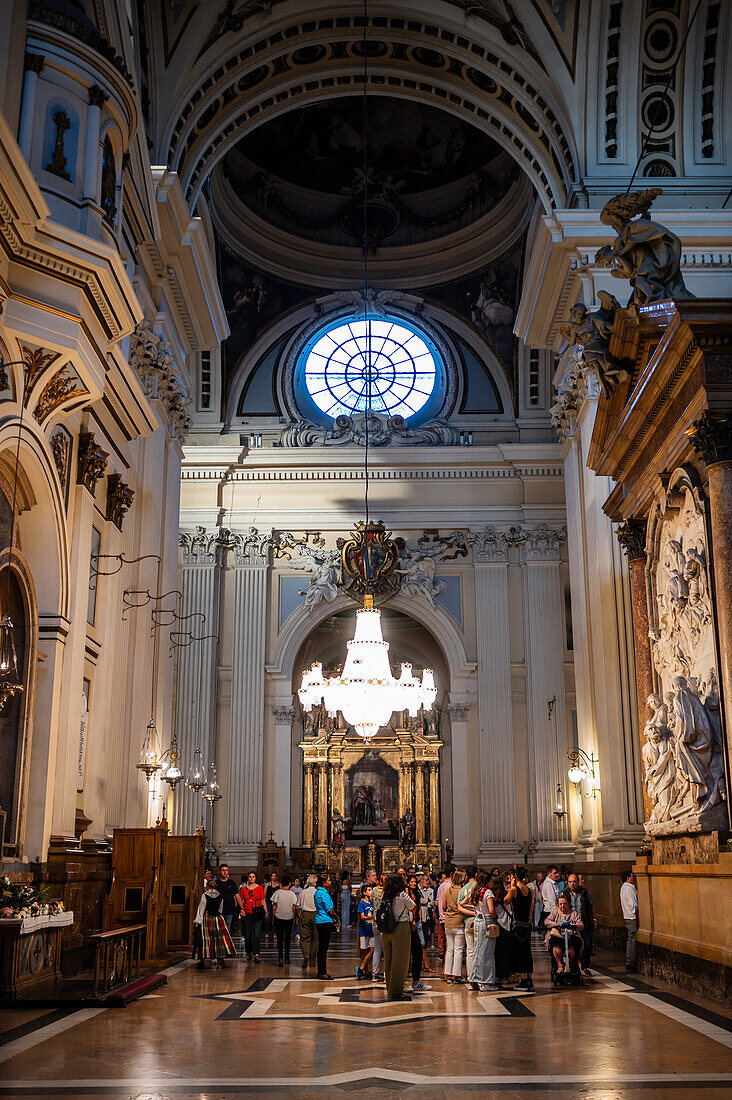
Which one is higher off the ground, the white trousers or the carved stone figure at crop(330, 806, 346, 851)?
the carved stone figure at crop(330, 806, 346, 851)

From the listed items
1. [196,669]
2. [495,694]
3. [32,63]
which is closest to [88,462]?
[32,63]

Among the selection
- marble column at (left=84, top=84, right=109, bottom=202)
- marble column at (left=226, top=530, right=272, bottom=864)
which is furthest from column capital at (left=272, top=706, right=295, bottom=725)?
marble column at (left=84, top=84, right=109, bottom=202)

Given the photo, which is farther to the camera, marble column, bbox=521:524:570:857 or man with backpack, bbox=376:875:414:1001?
marble column, bbox=521:524:570:857

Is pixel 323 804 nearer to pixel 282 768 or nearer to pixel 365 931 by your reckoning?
pixel 282 768

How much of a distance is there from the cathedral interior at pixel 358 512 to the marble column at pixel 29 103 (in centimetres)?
4

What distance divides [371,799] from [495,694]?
500 centimetres

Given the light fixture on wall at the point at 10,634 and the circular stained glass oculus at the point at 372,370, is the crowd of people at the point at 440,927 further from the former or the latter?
the circular stained glass oculus at the point at 372,370

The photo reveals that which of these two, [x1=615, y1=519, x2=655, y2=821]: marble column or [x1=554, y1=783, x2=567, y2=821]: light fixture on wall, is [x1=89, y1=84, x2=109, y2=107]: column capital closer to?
[x1=615, y1=519, x2=655, y2=821]: marble column

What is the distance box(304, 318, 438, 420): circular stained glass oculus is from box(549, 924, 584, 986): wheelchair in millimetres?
16512

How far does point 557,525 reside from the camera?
23.5 meters

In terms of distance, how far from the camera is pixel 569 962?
1007 cm

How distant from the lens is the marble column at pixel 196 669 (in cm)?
2134

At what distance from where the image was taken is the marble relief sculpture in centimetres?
906

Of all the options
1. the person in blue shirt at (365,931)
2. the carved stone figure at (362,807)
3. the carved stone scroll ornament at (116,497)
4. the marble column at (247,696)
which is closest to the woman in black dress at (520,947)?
the person in blue shirt at (365,931)
